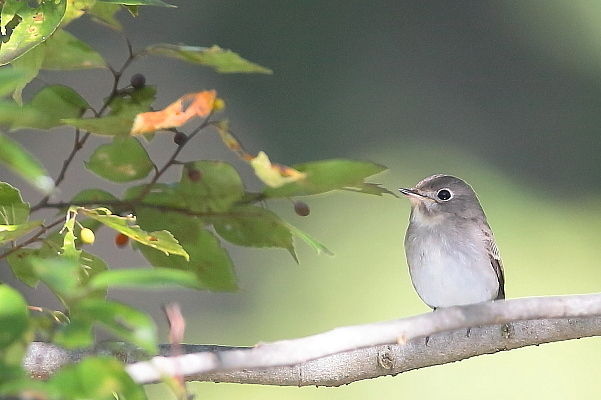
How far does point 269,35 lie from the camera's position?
6.90 ft

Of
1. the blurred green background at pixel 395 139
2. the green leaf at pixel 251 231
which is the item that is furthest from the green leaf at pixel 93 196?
the blurred green background at pixel 395 139

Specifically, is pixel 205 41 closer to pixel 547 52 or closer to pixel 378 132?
pixel 378 132

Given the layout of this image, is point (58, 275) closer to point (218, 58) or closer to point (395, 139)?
point (218, 58)

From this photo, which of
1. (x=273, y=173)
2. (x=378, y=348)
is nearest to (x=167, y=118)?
(x=273, y=173)

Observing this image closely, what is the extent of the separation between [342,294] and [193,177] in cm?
138

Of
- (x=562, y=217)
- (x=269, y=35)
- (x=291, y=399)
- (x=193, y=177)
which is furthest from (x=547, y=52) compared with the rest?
(x=193, y=177)

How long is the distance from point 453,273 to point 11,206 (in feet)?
2.72

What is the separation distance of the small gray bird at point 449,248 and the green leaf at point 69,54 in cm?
80

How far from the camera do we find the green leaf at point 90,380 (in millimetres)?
291

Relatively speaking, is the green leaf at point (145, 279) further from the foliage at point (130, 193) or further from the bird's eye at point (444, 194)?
the bird's eye at point (444, 194)

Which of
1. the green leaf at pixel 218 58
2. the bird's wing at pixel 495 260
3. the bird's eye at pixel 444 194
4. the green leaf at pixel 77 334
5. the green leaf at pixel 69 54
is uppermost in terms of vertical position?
the bird's eye at pixel 444 194

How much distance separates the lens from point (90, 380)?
0.97ft

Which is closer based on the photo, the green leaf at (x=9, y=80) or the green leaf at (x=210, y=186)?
the green leaf at (x=9, y=80)

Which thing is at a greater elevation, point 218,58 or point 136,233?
point 218,58
